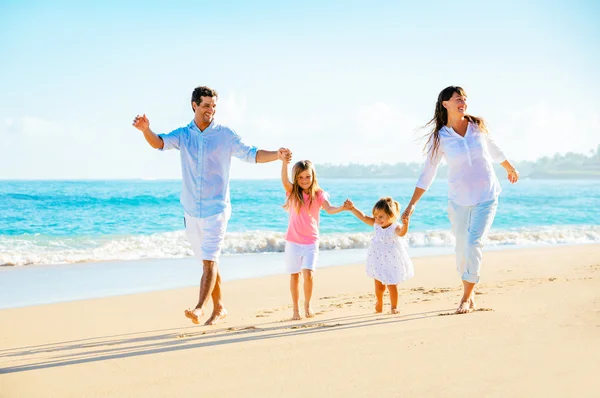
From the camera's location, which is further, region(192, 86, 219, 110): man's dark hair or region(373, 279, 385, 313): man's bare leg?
region(373, 279, 385, 313): man's bare leg

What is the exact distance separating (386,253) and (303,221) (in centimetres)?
86

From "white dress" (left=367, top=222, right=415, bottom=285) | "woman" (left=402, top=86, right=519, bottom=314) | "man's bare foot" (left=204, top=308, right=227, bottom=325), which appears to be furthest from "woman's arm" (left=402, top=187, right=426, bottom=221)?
"man's bare foot" (left=204, top=308, right=227, bottom=325)

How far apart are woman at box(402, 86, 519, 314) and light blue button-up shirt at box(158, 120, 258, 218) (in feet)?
5.59

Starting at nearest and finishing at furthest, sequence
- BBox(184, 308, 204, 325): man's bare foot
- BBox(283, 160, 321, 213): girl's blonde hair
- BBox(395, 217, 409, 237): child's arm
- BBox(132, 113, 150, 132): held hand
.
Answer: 1. BBox(184, 308, 204, 325): man's bare foot
2. BBox(132, 113, 150, 132): held hand
3. BBox(395, 217, 409, 237): child's arm
4. BBox(283, 160, 321, 213): girl's blonde hair

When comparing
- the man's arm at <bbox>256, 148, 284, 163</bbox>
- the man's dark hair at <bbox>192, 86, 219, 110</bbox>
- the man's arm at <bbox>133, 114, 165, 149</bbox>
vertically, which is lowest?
the man's arm at <bbox>256, 148, 284, 163</bbox>

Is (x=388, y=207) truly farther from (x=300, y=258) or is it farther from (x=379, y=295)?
(x=300, y=258)

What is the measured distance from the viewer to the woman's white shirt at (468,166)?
5.61 m

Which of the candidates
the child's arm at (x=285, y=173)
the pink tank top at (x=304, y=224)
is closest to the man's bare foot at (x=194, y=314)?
the pink tank top at (x=304, y=224)

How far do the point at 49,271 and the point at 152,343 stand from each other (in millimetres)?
6616

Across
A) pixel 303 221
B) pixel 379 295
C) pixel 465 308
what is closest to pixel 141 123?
pixel 303 221

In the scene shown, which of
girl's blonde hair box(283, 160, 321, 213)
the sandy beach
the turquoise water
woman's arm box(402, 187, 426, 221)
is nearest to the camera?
the sandy beach

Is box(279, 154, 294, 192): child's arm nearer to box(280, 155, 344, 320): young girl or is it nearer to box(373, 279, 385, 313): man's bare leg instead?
box(280, 155, 344, 320): young girl

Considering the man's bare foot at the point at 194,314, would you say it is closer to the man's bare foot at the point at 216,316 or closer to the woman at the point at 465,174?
the man's bare foot at the point at 216,316

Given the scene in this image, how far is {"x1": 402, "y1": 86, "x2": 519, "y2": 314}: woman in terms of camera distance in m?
5.59
